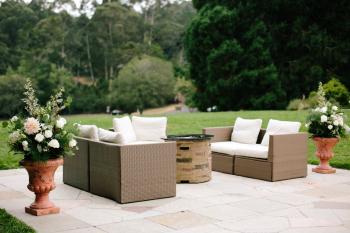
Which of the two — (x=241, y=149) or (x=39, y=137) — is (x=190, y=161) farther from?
(x=39, y=137)

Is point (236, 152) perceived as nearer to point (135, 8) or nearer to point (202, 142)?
point (202, 142)

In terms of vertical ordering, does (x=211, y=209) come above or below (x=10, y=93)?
below

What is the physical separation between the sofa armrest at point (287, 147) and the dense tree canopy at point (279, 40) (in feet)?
57.9

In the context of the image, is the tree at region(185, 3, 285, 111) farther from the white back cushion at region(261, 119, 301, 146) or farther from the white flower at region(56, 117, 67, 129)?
the white flower at region(56, 117, 67, 129)

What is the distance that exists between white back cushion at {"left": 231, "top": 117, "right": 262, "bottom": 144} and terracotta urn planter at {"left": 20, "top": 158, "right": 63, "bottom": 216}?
12.7 ft

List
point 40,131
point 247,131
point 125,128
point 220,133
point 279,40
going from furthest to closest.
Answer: point 279,40 → point 220,133 → point 247,131 → point 125,128 → point 40,131

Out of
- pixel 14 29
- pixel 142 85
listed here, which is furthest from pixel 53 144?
pixel 14 29

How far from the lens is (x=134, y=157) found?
5918 millimetres

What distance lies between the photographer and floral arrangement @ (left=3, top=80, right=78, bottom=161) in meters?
5.14

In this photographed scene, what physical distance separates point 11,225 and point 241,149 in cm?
405

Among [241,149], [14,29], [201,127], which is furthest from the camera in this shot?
[14,29]

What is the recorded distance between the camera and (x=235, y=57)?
25.8 m

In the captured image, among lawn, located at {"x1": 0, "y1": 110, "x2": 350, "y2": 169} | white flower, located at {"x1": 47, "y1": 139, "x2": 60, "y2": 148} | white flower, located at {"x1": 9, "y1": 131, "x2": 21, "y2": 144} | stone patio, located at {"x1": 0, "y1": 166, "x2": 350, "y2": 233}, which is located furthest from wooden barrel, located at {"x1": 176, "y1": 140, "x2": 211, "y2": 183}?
lawn, located at {"x1": 0, "y1": 110, "x2": 350, "y2": 169}

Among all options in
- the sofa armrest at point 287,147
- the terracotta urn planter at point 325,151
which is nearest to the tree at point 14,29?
the terracotta urn planter at point 325,151
